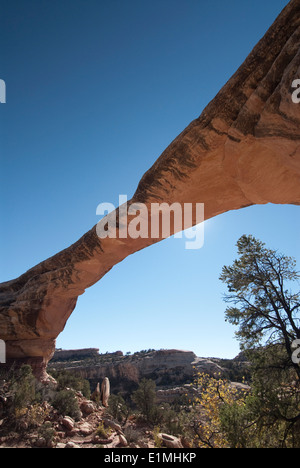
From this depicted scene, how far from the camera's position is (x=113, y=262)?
406 inches

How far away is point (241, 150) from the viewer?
467cm

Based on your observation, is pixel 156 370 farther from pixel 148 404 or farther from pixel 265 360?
pixel 265 360

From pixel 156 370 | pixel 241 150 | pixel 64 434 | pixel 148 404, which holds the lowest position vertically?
pixel 156 370

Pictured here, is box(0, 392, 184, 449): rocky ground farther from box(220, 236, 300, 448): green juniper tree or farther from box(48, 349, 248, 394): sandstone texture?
box(48, 349, 248, 394): sandstone texture

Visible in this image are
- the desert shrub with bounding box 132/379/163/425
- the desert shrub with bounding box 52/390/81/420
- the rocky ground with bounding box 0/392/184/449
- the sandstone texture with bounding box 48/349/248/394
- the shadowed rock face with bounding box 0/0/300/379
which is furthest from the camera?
the sandstone texture with bounding box 48/349/248/394

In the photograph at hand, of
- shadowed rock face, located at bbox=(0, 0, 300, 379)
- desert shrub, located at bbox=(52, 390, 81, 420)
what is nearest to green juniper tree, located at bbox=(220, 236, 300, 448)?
shadowed rock face, located at bbox=(0, 0, 300, 379)

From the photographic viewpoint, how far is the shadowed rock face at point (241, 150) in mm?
3615

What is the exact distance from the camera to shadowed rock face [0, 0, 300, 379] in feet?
11.9

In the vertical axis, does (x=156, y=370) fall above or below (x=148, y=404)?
below

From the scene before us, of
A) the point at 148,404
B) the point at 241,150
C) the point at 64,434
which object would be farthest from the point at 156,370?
the point at 241,150

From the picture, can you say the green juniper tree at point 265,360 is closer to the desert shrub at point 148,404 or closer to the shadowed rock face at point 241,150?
the shadowed rock face at point 241,150

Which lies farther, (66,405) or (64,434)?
(66,405)
